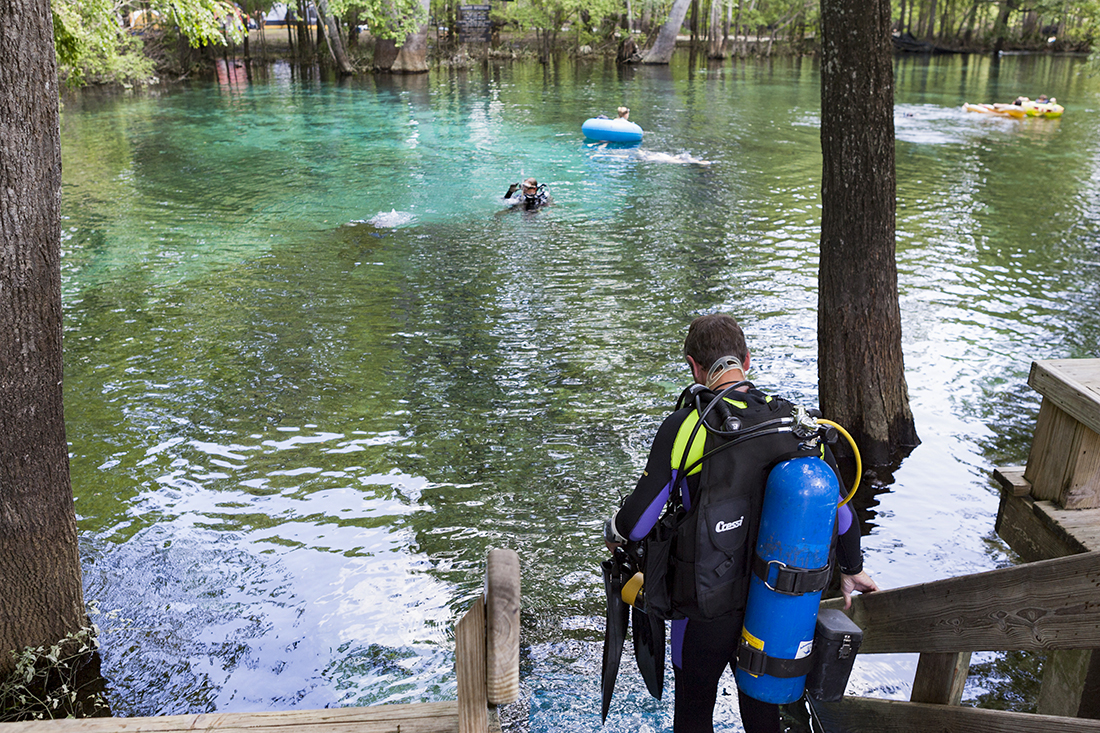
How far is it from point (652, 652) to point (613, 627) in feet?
0.49

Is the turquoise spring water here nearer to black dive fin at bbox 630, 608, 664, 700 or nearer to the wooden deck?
black dive fin at bbox 630, 608, 664, 700

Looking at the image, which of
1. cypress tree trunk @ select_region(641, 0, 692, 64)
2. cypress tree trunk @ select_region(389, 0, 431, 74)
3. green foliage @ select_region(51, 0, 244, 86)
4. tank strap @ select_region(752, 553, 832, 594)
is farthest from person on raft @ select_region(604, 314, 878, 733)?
cypress tree trunk @ select_region(641, 0, 692, 64)

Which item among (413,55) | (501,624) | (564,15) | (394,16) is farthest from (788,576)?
(564,15)

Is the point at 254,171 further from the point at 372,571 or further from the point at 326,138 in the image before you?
the point at 372,571

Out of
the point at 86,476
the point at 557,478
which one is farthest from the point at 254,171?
the point at 557,478

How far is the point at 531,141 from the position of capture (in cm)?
2028

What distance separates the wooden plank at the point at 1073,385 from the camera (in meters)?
2.69

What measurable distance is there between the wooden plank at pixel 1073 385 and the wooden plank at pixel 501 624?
6.67ft

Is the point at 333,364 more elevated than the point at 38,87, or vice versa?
the point at 38,87

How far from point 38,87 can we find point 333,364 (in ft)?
14.4

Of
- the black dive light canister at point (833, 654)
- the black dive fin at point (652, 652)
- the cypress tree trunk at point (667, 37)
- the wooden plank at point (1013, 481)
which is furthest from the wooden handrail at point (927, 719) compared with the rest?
the cypress tree trunk at point (667, 37)

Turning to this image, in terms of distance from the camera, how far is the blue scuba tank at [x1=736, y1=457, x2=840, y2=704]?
221 centimetres

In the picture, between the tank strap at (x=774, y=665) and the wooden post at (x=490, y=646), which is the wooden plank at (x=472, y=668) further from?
the tank strap at (x=774, y=665)

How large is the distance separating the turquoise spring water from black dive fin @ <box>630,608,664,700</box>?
33.1 inches
